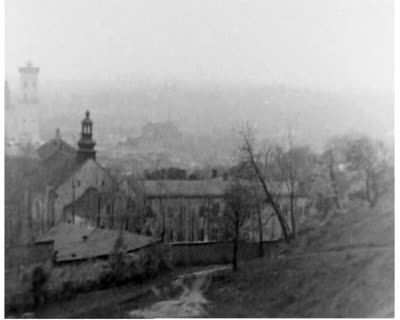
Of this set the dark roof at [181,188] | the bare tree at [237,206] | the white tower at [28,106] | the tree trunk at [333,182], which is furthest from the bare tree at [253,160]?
the white tower at [28,106]

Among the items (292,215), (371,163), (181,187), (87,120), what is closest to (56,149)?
(87,120)

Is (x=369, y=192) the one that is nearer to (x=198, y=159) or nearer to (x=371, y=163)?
(x=371, y=163)

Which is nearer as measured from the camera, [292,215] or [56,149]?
[56,149]

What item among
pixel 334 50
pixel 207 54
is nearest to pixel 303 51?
Answer: pixel 334 50

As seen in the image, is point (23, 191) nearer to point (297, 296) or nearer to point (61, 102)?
point (61, 102)

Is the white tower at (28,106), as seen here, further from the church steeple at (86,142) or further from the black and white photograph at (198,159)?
the church steeple at (86,142)

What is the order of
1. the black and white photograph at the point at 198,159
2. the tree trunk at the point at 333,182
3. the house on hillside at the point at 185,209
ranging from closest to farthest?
1. the black and white photograph at the point at 198,159
2. the house on hillside at the point at 185,209
3. the tree trunk at the point at 333,182

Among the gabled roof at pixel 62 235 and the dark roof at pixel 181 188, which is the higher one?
the dark roof at pixel 181 188
